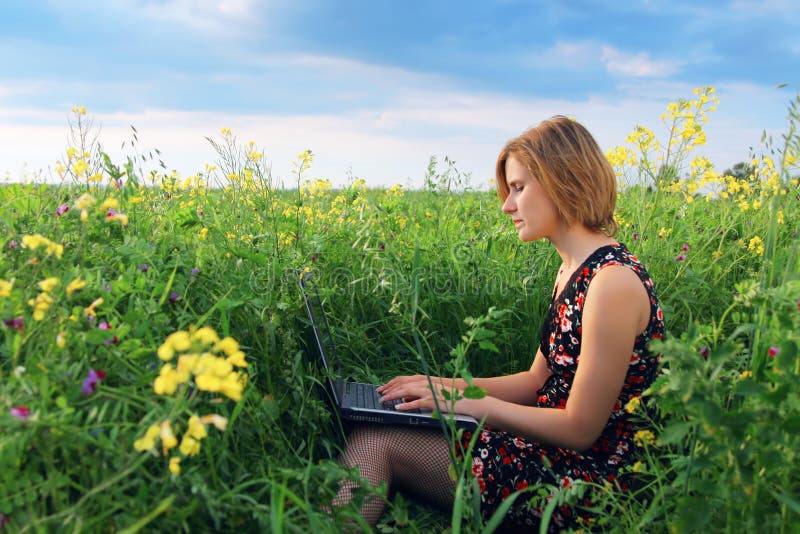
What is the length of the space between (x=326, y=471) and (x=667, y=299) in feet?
7.64

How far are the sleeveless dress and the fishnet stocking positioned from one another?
10 cm

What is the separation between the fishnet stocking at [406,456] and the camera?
Answer: 2.05 meters

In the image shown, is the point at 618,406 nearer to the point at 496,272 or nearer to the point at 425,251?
the point at 496,272

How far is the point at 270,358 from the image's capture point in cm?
208

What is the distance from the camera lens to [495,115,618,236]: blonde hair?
7.24 feet

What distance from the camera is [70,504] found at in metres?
1.33

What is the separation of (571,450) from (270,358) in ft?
3.46

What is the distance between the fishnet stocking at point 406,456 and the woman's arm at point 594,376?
0.39 ft

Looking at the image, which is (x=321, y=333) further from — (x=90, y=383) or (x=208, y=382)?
(x=208, y=382)

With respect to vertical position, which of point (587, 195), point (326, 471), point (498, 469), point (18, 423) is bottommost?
point (498, 469)

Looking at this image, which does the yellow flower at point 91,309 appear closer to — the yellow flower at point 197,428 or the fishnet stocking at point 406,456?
the yellow flower at point 197,428

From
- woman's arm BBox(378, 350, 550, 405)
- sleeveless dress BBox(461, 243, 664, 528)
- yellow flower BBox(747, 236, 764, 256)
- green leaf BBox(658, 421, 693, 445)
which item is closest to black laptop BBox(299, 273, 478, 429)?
sleeveless dress BBox(461, 243, 664, 528)

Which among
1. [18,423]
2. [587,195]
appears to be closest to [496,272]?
[587,195]

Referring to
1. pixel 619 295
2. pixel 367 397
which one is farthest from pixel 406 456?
pixel 619 295
